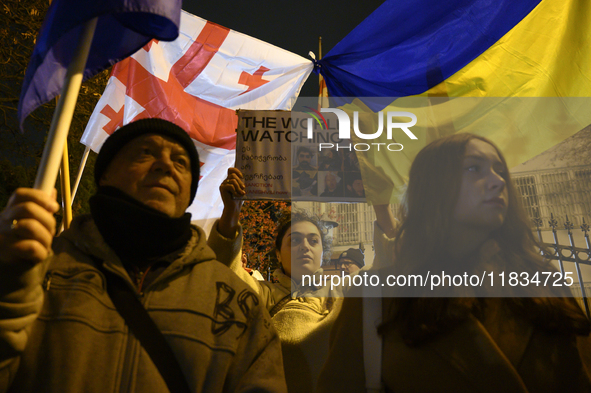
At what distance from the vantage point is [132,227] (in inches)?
66.0

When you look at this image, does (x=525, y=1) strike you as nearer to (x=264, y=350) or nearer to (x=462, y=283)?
(x=462, y=283)

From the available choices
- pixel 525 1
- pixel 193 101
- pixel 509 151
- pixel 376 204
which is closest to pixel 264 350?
pixel 376 204

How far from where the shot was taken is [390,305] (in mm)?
1854

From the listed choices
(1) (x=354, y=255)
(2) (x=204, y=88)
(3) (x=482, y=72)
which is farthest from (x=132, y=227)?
(2) (x=204, y=88)

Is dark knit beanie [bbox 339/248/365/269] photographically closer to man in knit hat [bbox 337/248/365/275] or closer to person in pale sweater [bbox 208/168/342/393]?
man in knit hat [bbox 337/248/365/275]

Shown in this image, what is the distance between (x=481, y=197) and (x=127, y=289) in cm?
147

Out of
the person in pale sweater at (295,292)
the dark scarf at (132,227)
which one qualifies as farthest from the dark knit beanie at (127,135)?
the person in pale sweater at (295,292)

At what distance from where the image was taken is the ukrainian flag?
3.19m

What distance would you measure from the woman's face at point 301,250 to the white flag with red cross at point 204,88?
6.01 feet

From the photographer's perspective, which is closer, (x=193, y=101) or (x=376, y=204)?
(x=376, y=204)

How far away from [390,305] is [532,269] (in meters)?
0.60

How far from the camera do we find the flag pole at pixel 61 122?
48.4 inches

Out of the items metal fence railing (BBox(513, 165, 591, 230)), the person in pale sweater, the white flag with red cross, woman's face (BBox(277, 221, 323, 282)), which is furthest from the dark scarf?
the white flag with red cross

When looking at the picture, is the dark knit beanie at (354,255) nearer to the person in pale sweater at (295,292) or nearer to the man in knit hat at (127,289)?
the person in pale sweater at (295,292)
